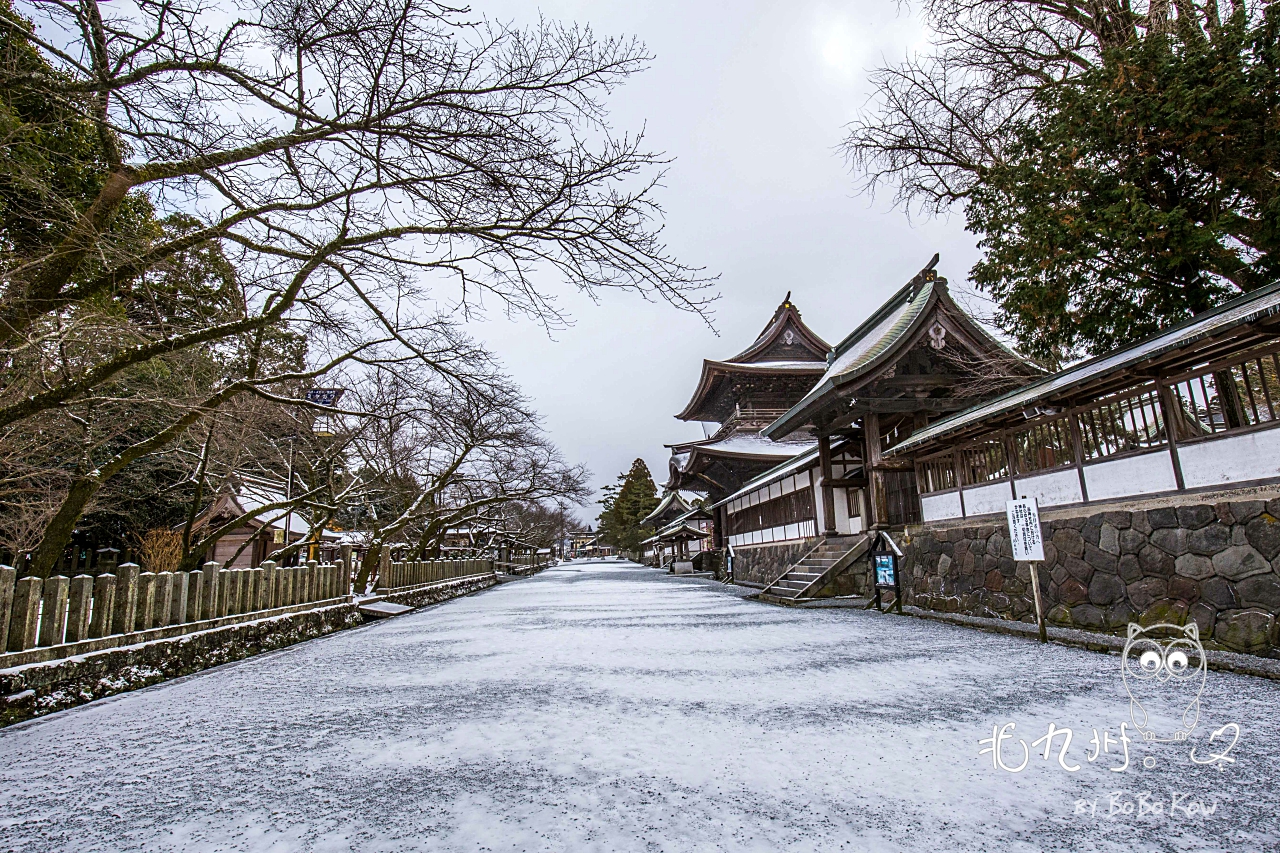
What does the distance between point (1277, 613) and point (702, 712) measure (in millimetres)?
5012

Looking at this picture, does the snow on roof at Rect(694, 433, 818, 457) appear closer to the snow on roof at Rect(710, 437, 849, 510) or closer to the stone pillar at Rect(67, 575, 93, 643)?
the snow on roof at Rect(710, 437, 849, 510)

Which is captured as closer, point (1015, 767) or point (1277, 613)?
point (1015, 767)

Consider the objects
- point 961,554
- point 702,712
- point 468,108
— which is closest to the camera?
point 702,712

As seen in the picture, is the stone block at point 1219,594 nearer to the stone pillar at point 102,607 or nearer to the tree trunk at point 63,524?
the stone pillar at point 102,607

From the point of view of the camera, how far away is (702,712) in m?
3.76

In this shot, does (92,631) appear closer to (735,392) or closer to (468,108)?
(468,108)

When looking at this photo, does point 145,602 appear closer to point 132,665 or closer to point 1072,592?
point 132,665

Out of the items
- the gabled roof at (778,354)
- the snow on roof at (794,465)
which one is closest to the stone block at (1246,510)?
the snow on roof at (794,465)

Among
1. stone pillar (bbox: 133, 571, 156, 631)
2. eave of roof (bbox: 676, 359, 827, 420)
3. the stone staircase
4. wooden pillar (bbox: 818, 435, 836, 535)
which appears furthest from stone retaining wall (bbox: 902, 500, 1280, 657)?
eave of roof (bbox: 676, 359, 827, 420)

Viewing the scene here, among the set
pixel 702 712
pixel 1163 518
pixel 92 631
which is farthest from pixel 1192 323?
pixel 92 631

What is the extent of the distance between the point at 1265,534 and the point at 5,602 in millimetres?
9764

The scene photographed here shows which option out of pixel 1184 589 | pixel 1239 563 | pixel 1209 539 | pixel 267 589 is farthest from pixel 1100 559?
pixel 267 589

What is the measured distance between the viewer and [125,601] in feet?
16.5

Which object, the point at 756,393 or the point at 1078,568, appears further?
the point at 756,393
